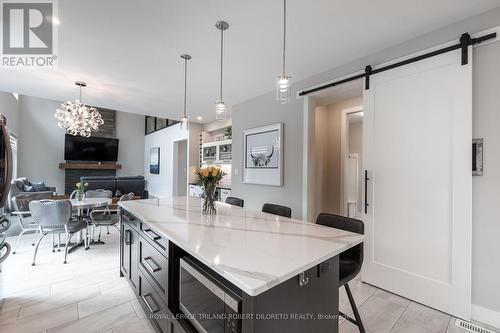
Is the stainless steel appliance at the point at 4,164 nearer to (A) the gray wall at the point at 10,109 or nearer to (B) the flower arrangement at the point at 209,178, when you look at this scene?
(B) the flower arrangement at the point at 209,178

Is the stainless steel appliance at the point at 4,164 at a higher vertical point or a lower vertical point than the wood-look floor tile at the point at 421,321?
higher

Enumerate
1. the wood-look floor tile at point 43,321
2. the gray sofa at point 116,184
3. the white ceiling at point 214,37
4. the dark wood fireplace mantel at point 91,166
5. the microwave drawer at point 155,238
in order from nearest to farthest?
the microwave drawer at point 155,238 < the wood-look floor tile at point 43,321 < the white ceiling at point 214,37 < the gray sofa at point 116,184 < the dark wood fireplace mantel at point 91,166

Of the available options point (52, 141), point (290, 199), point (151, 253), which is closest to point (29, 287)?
point (151, 253)

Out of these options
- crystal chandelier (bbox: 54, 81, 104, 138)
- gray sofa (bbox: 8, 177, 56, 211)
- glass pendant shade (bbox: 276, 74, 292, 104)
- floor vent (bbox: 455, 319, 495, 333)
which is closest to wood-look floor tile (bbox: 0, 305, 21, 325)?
glass pendant shade (bbox: 276, 74, 292, 104)

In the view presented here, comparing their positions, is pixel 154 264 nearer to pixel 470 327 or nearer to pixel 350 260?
pixel 350 260

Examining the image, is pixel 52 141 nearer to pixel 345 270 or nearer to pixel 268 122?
pixel 268 122

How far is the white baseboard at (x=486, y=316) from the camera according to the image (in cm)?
183

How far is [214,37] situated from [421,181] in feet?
8.20

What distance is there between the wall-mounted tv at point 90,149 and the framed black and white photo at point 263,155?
735 centimetres

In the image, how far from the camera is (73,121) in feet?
15.1

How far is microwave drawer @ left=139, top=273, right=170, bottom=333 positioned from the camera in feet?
5.01

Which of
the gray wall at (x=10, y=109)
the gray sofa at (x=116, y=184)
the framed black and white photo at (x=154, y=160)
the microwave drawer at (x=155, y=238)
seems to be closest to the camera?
the microwave drawer at (x=155, y=238)

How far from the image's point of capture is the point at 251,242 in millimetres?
1316

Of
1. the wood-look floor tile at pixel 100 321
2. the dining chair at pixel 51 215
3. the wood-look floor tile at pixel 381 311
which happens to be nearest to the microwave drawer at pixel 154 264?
the wood-look floor tile at pixel 100 321
